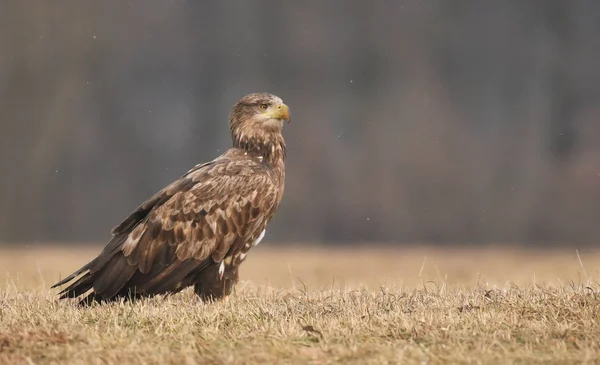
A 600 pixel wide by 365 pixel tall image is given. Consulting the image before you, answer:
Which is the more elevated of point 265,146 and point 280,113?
point 280,113

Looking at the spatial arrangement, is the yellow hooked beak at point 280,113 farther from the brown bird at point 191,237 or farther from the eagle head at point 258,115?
the brown bird at point 191,237

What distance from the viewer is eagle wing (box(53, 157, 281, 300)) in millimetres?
10594

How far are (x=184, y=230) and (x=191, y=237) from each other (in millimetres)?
111

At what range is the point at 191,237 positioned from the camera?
35.5 ft

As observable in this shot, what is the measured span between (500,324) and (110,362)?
128 inches

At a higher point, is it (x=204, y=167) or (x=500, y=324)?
(x=204, y=167)

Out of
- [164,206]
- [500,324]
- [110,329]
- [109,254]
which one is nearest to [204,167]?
[164,206]

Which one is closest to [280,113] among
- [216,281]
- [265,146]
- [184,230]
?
[265,146]

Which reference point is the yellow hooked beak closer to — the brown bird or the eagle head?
the eagle head

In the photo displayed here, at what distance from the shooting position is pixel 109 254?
35.0ft

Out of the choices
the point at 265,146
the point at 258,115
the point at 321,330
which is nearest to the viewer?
the point at 321,330

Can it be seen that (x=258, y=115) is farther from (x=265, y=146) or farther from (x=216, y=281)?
(x=216, y=281)

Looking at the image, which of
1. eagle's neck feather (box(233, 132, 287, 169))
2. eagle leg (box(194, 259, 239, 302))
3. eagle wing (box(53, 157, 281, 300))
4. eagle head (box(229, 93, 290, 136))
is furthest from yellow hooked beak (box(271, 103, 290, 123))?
eagle leg (box(194, 259, 239, 302))

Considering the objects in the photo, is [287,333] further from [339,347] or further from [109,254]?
[109,254]
